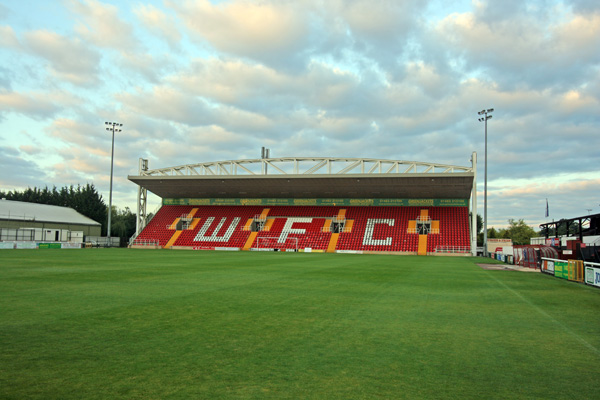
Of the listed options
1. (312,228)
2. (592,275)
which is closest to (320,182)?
(312,228)

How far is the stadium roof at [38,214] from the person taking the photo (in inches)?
2191

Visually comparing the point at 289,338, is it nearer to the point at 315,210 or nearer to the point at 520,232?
the point at 315,210

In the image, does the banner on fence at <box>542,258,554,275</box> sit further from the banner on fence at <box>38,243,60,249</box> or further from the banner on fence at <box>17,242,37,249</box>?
the banner on fence at <box>17,242,37,249</box>

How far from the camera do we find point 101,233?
74625 mm

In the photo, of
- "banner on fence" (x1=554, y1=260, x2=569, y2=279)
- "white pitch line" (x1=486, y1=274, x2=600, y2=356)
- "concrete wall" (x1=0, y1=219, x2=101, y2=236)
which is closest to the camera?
"white pitch line" (x1=486, y1=274, x2=600, y2=356)

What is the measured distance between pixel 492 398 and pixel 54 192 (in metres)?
90.6

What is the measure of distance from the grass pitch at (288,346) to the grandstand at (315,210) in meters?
39.6

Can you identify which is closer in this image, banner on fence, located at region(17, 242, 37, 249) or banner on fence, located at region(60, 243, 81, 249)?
banner on fence, located at region(17, 242, 37, 249)

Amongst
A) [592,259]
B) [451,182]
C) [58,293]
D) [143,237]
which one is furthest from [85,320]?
[143,237]

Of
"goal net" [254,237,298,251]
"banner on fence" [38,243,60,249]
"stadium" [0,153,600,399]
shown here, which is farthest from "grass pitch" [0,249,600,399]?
"goal net" [254,237,298,251]

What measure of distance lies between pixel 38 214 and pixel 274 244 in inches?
1378

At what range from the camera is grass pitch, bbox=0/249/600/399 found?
438 centimetres

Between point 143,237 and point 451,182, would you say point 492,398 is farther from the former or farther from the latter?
point 143,237

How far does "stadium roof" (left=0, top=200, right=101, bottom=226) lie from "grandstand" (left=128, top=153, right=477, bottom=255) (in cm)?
1298
